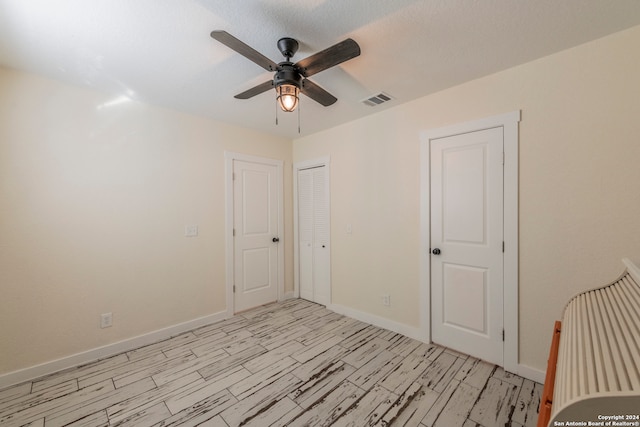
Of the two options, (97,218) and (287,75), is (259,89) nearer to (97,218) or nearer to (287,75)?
(287,75)

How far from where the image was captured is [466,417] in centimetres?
165

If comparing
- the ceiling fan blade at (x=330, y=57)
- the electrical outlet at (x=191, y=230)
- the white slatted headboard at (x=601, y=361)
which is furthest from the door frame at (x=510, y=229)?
the electrical outlet at (x=191, y=230)

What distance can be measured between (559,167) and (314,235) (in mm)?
2744

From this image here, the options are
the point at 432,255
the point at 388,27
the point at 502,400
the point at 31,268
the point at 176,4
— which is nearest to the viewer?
the point at 176,4

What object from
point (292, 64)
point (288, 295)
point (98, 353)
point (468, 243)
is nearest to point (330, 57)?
point (292, 64)

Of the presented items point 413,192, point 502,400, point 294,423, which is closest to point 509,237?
point 413,192

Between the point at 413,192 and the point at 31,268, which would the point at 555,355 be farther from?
the point at 31,268

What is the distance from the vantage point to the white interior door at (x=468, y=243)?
214 centimetres

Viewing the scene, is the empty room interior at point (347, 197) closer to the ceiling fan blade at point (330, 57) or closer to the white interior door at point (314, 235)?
the ceiling fan blade at point (330, 57)

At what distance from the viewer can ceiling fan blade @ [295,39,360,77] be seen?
1323 millimetres

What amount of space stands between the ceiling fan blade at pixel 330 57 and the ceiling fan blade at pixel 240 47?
0.62ft

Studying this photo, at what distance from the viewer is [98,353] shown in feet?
7.65

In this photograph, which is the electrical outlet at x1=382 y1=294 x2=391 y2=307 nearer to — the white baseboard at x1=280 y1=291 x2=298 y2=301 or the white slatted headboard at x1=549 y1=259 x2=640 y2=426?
the white baseboard at x1=280 y1=291 x2=298 y2=301

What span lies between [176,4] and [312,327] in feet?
9.99
